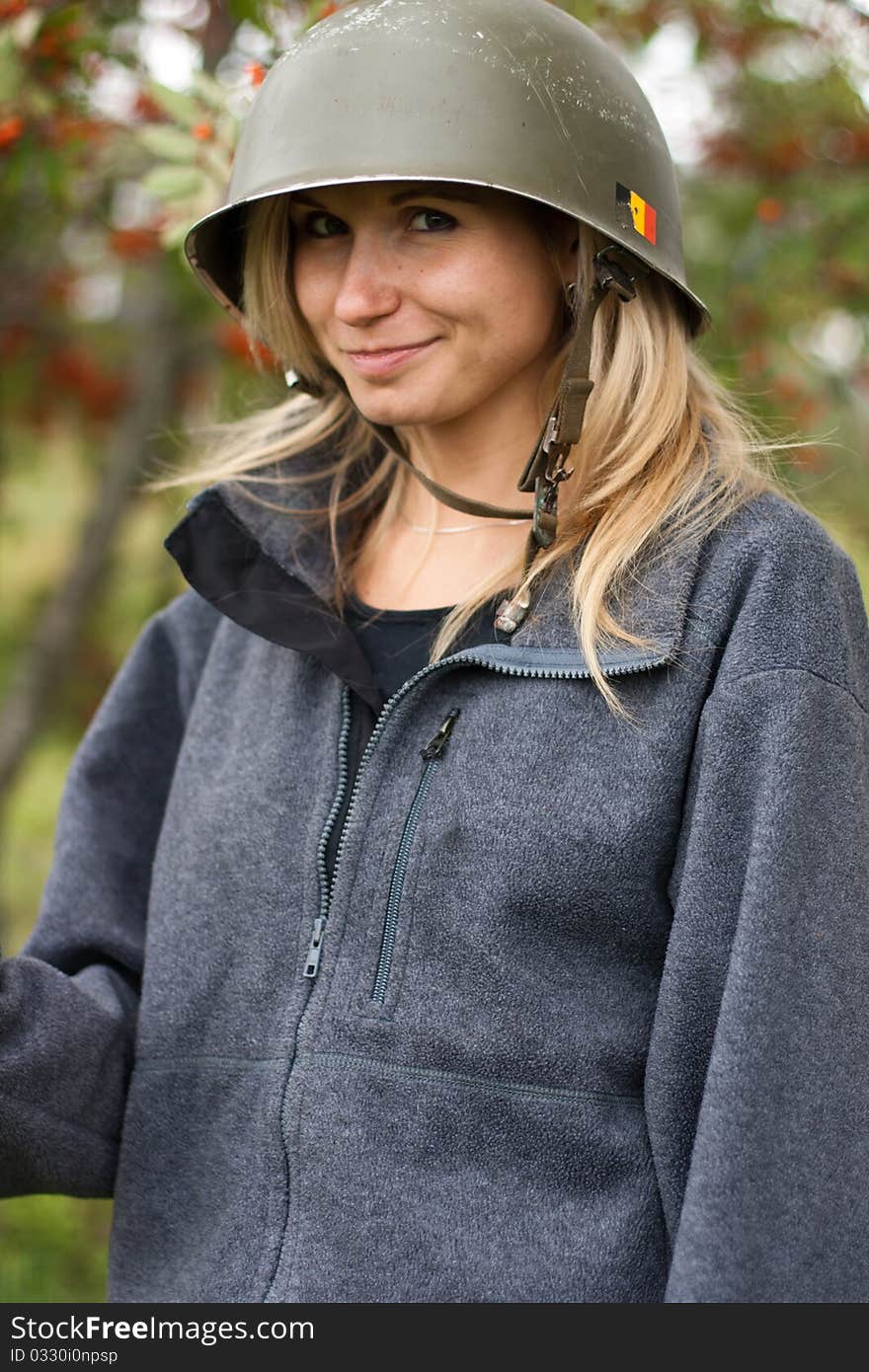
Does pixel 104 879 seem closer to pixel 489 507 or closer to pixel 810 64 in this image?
pixel 489 507

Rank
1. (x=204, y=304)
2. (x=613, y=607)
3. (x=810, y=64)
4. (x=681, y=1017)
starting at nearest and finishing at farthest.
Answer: (x=681, y=1017), (x=613, y=607), (x=810, y=64), (x=204, y=304)

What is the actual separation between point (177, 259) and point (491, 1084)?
230 centimetres

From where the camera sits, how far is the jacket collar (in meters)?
1.84

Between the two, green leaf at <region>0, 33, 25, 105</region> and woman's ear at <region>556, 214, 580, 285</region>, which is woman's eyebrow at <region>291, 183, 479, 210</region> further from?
green leaf at <region>0, 33, 25, 105</region>

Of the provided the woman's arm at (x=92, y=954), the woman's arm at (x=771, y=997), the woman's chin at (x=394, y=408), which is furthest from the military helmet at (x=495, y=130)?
the woman's arm at (x=92, y=954)

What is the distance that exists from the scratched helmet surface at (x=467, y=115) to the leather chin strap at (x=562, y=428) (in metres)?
0.04

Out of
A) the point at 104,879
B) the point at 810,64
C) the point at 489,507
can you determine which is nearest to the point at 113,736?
the point at 104,879

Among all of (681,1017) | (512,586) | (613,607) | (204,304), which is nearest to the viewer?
(681,1017)

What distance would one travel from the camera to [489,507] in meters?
2.06

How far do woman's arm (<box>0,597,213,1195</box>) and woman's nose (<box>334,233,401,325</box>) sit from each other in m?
0.62

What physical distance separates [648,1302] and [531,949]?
0.42 m

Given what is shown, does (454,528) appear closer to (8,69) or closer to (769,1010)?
(769,1010)

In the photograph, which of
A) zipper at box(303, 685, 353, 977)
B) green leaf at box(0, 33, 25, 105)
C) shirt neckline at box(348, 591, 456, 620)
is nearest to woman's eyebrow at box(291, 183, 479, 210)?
shirt neckline at box(348, 591, 456, 620)

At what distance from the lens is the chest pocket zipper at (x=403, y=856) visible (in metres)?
1.86
